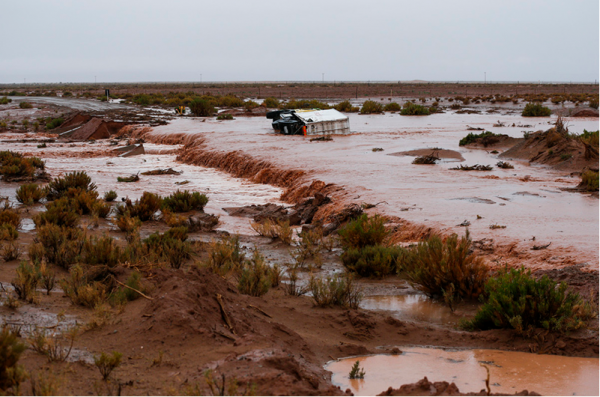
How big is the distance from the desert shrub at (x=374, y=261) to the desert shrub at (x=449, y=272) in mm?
887

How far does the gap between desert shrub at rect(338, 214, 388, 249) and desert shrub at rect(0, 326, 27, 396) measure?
6723 mm

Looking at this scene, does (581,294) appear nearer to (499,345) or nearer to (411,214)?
(499,345)

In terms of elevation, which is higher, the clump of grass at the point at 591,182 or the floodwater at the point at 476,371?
the clump of grass at the point at 591,182

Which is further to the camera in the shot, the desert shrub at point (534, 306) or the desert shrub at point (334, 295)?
the desert shrub at point (334, 295)

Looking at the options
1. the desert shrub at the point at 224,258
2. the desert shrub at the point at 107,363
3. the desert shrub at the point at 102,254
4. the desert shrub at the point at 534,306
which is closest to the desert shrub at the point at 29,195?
the desert shrub at the point at 102,254

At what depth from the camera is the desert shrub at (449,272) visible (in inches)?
295

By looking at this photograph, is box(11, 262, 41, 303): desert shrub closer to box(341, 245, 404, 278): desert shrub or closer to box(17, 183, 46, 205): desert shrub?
box(341, 245, 404, 278): desert shrub

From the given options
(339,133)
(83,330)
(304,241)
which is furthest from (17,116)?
(83,330)

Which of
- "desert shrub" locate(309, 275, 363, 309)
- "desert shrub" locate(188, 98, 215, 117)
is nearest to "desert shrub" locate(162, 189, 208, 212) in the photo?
"desert shrub" locate(309, 275, 363, 309)

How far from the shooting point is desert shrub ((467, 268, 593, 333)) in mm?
5875

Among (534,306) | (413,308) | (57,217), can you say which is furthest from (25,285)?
(534,306)

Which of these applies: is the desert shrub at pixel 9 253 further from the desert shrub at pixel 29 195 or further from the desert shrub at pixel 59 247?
the desert shrub at pixel 29 195

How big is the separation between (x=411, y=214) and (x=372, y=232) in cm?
200

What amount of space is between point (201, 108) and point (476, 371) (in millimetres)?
39703
